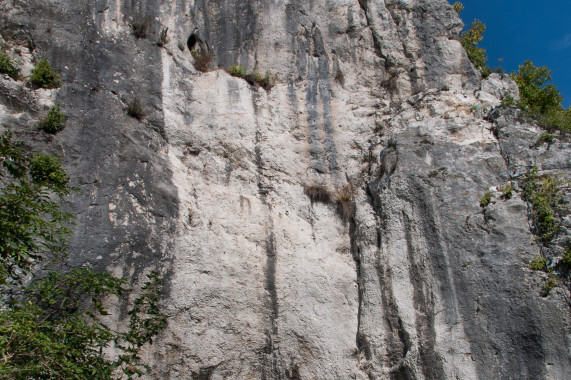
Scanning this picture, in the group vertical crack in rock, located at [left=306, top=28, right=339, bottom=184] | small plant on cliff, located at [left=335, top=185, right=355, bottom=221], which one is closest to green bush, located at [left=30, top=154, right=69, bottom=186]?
vertical crack in rock, located at [left=306, top=28, right=339, bottom=184]

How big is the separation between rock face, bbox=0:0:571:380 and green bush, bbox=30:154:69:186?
31cm

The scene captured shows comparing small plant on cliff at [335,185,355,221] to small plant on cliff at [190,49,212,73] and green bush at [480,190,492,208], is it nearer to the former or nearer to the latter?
green bush at [480,190,492,208]

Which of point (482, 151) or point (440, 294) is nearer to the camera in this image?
point (440, 294)

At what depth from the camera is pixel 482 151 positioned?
890cm

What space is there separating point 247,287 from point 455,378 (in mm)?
3583

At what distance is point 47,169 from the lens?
26.0 ft

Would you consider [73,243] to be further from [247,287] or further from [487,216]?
[487,216]

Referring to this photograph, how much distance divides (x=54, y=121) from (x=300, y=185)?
4744mm

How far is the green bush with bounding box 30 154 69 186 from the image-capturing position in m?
7.86

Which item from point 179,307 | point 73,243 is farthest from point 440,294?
point 73,243

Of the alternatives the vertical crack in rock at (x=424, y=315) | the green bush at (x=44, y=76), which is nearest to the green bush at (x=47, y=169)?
the green bush at (x=44, y=76)

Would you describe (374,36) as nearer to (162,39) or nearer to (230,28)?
(230,28)

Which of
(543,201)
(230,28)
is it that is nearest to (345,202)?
(543,201)

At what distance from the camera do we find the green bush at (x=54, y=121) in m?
8.54
